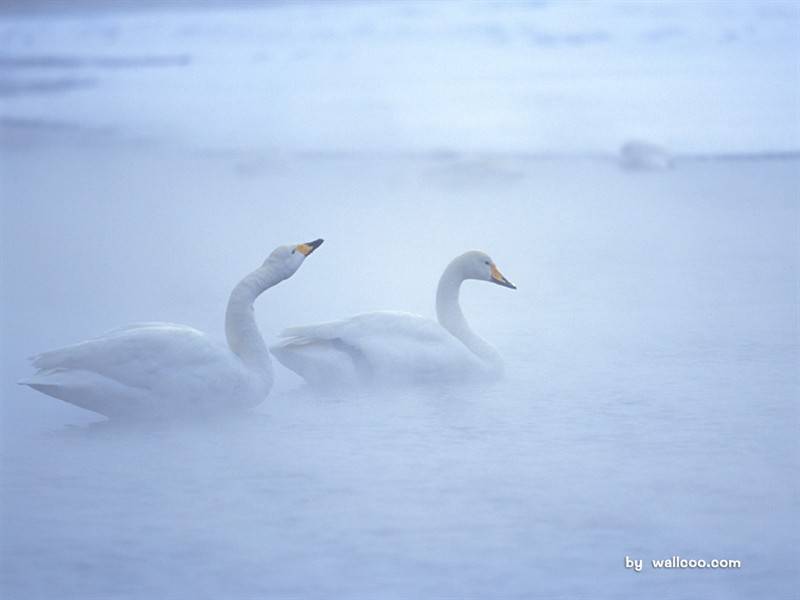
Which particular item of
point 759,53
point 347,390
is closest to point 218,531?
point 347,390

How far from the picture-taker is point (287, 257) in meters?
4.34

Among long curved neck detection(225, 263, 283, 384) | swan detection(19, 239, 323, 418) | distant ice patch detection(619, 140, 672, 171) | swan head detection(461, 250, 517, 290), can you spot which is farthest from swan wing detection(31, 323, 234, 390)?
distant ice patch detection(619, 140, 672, 171)

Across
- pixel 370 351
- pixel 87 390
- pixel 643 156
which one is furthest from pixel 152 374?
pixel 643 156

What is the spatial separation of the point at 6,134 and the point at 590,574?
6.47 meters

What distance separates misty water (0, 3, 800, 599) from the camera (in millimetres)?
3125

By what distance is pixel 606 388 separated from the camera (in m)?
4.39

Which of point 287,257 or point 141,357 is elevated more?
point 287,257

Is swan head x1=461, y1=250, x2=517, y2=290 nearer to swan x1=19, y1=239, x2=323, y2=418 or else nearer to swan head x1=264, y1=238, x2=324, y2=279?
swan head x1=264, y1=238, x2=324, y2=279

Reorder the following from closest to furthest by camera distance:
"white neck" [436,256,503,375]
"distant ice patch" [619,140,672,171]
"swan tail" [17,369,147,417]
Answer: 1. "swan tail" [17,369,147,417]
2. "white neck" [436,256,503,375]
3. "distant ice patch" [619,140,672,171]

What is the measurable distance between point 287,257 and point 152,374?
0.66m

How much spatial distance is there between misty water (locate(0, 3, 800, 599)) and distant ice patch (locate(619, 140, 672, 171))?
0.09 meters

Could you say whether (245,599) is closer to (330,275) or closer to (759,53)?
(330,275)

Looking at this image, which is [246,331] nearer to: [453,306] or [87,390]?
[87,390]

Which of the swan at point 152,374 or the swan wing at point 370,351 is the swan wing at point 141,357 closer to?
the swan at point 152,374
